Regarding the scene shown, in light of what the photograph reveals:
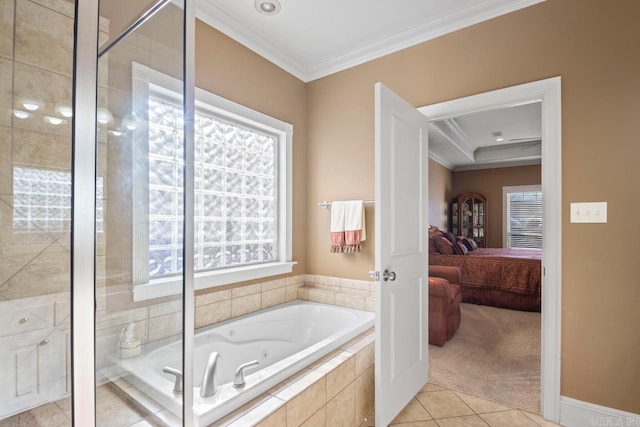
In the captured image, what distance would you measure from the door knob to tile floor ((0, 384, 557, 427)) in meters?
0.88

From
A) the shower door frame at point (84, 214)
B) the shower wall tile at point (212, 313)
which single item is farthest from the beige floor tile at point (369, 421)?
the shower door frame at point (84, 214)

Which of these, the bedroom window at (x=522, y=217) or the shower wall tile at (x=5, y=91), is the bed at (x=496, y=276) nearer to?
the bedroom window at (x=522, y=217)

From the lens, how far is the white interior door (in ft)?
5.69

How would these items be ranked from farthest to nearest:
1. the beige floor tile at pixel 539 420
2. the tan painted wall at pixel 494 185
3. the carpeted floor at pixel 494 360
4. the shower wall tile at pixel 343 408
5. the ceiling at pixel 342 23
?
the tan painted wall at pixel 494 185
the carpeted floor at pixel 494 360
the ceiling at pixel 342 23
the beige floor tile at pixel 539 420
the shower wall tile at pixel 343 408

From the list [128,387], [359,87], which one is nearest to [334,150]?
[359,87]

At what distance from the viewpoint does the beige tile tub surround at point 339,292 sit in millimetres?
2521

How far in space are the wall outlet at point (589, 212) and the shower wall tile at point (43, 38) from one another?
266cm

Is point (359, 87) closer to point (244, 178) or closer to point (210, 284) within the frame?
point (244, 178)

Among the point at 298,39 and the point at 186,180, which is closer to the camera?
the point at 186,180

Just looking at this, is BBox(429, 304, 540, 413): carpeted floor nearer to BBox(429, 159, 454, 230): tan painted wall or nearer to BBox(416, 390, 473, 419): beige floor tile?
BBox(416, 390, 473, 419): beige floor tile

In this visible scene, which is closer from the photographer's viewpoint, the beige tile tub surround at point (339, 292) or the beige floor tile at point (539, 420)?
the beige floor tile at point (539, 420)

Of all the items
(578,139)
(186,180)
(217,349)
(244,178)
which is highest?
(578,139)

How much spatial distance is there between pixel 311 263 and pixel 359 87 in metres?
1.66

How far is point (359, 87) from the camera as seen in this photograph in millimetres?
2688
